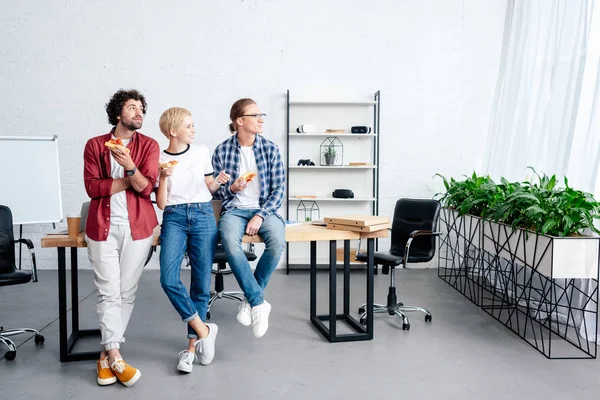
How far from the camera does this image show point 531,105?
15.5ft

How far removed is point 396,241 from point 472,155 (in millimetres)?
2263

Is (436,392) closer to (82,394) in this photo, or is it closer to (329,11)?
(82,394)

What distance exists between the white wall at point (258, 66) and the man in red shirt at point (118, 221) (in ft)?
10.5

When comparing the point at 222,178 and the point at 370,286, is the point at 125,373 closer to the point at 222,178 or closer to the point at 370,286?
the point at 222,178

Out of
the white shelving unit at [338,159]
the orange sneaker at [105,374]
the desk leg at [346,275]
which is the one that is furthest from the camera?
the white shelving unit at [338,159]

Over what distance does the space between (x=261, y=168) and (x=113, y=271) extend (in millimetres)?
1066

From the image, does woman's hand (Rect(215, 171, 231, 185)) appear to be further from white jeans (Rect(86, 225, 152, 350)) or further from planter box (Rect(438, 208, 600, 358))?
planter box (Rect(438, 208, 600, 358))

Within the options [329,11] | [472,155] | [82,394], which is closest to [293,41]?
[329,11]

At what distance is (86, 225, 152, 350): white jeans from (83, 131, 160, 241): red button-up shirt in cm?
4

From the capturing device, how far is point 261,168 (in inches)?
126

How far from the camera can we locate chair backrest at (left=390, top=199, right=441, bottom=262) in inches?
161

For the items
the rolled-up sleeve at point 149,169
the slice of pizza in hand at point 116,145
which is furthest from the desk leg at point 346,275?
the slice of pizza in hand at point 116,145

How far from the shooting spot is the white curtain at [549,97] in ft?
12.4

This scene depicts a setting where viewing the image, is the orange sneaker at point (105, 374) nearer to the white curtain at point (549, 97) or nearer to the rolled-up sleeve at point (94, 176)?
the rolled-up sleeve at point (94, 176)
